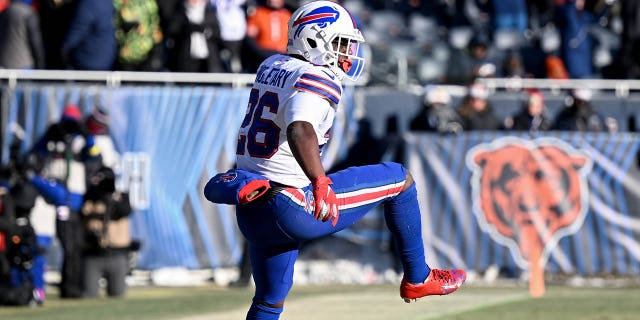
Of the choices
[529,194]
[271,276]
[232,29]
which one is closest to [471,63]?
[529,194]

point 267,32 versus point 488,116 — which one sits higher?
point 267,32

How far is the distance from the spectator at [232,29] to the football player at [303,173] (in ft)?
29.4

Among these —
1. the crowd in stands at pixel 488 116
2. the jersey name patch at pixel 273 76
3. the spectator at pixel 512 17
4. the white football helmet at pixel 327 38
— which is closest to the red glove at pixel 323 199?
the jersey name patch at pixel 273 76

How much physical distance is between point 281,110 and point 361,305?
5.19 meters

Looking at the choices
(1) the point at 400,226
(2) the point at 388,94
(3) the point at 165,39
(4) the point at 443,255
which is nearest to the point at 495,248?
(4) the point at 443,255

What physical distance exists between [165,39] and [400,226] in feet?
30.6

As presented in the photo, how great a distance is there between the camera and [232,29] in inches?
655

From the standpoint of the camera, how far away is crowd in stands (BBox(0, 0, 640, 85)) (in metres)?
16.0

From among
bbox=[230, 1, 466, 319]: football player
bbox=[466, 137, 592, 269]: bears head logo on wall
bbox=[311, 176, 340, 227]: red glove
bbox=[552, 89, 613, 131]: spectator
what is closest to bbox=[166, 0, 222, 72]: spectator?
bbox=[466, 137, 592, 269]: bears head logo on wall

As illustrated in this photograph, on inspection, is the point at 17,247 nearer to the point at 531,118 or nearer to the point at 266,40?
the point at 266,40

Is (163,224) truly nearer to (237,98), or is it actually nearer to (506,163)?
(237,98)

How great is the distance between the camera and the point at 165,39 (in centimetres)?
1666

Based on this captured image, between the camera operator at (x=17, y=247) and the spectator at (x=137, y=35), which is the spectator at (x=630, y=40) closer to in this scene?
the spectator at (x=137, y=35)

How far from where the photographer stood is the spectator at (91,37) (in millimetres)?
15906
